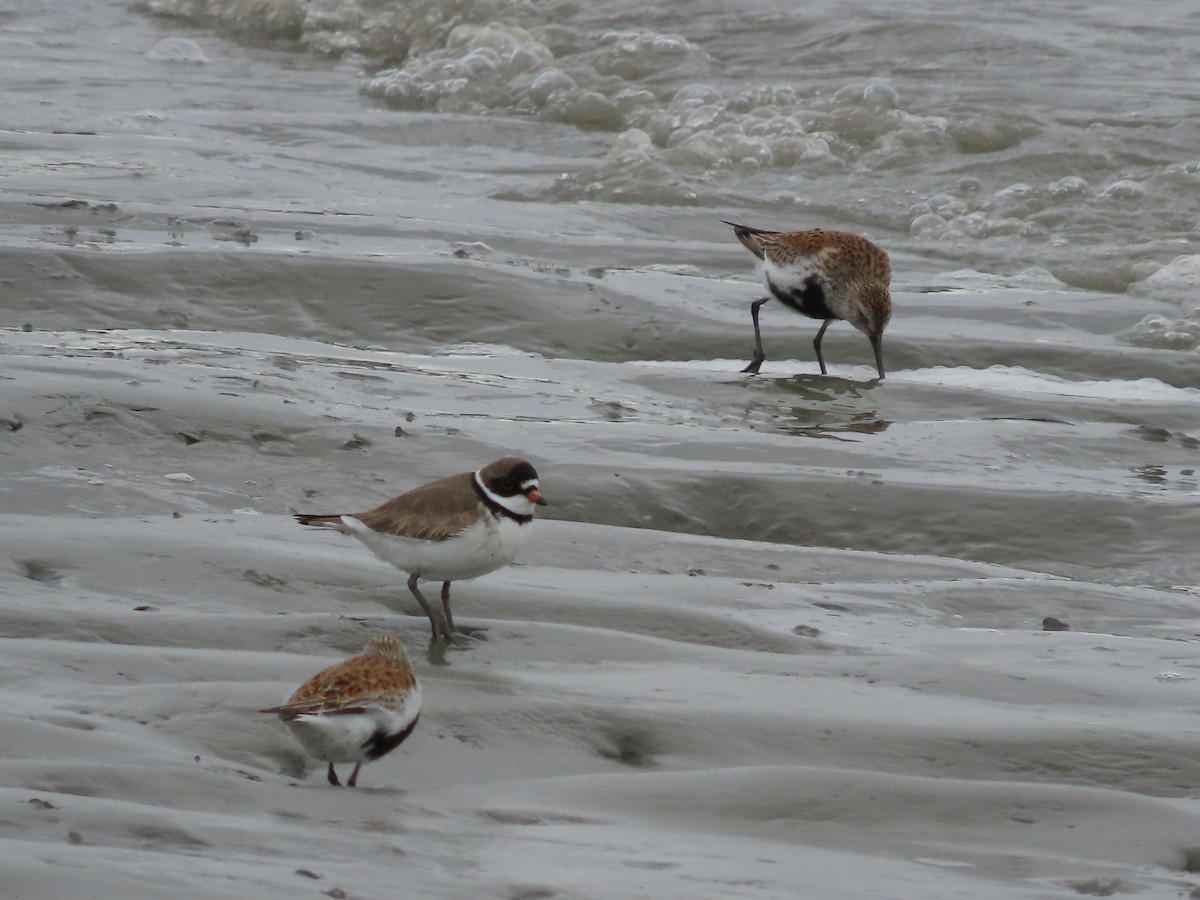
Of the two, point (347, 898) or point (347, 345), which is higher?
point (347, 898)

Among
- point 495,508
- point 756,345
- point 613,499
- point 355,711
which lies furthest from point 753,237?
point 355,711

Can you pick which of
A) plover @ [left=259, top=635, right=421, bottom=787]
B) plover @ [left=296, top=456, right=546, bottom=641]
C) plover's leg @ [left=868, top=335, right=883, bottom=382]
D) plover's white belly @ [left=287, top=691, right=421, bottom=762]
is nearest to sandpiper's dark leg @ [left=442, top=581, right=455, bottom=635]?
plover @ [left=296, top=456, right=546, bottom=641]

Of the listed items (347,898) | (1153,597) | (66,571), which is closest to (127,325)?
(66,571)

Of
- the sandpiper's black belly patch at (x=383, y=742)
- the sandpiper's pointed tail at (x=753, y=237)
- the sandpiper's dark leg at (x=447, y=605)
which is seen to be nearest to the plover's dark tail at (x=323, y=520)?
the sandpiper's dark leg at (x=447, y=605)

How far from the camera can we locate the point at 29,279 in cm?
909

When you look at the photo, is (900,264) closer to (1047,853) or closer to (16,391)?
(16,391)

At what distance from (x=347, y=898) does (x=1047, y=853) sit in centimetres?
179

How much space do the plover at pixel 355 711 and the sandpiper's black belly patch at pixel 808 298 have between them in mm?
6138

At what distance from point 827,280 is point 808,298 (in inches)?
7.5

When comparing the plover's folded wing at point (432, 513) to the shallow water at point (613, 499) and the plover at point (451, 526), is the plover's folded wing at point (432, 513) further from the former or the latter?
the shallow water at point (613, 499)

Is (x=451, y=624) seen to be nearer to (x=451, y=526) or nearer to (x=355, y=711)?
(x=451, y=526)

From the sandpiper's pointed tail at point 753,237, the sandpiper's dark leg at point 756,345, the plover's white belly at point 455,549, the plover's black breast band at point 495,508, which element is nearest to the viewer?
the plover's white belly at point 455,549

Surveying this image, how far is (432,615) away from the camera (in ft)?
17.2

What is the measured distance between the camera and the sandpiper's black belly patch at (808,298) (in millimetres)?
9969
